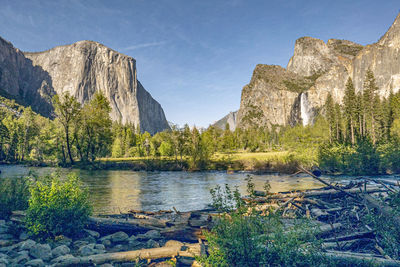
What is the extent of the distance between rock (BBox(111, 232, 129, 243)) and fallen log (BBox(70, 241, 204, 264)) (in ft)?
6.01

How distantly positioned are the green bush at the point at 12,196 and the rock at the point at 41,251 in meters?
3.74

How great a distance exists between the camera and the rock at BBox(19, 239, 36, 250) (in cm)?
682

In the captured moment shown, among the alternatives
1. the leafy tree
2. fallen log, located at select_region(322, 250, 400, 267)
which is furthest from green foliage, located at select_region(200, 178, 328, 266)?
the leafy tree

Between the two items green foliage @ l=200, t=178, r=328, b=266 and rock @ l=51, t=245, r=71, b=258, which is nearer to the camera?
green foliage @ l=200, t=178, r=328, b=266

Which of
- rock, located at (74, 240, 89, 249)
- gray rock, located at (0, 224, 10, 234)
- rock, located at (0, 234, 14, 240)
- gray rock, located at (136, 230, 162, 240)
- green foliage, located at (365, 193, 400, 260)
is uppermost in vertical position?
green foliage, located at (365, 193, 400, 260)

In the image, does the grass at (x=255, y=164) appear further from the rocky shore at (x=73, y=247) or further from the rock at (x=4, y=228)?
the rock at (x=4, y=228)

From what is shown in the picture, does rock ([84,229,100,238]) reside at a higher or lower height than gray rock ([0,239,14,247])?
lower

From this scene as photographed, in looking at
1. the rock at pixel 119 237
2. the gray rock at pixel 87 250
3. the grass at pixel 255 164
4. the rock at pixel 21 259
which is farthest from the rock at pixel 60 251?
the grass at pixel 255 164

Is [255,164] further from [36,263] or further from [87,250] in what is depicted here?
[36,263]

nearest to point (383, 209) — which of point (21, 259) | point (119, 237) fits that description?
point (119, 237)

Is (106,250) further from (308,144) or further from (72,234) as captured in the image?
(308,144)

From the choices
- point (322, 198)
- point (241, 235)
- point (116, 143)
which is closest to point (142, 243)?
point (241, 235)

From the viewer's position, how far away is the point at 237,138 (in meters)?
141

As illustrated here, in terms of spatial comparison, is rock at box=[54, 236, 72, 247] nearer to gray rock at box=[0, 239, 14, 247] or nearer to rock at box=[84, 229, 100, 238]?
rock at box=[84, 229, 100, 238]
